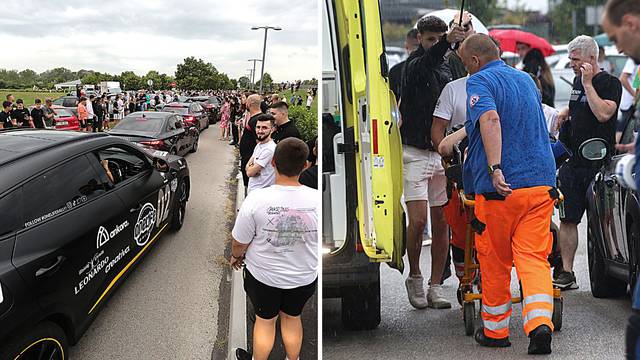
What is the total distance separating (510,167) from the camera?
1.75 m

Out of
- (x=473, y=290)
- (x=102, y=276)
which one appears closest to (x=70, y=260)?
(x=102, y=276)

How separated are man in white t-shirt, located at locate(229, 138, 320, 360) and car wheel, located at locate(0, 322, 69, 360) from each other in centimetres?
78

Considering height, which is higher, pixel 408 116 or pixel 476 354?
pixel 408 116

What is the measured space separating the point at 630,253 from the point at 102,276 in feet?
8.48

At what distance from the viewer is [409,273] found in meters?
1.93

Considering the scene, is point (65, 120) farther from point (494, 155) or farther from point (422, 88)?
point (494, 155)

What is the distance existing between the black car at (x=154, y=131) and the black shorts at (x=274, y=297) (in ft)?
20.5

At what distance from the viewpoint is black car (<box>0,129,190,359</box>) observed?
93.2 inches

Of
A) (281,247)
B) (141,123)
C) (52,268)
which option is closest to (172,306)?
(52,268)

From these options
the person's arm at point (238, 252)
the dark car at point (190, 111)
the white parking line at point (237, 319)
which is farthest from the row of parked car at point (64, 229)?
the dark car at point (190, 111)

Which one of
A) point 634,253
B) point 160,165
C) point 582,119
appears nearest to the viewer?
point 634,253

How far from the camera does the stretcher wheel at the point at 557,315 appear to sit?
1.55m

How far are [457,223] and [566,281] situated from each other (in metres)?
0.50

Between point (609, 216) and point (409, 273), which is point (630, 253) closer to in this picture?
point (609, 216)
